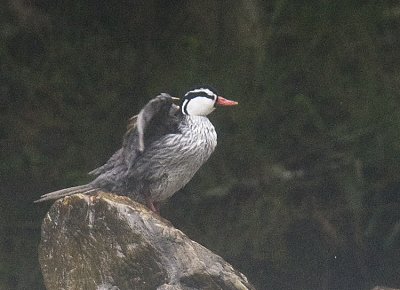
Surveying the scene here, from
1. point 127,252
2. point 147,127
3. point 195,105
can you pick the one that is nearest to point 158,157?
point 147,127

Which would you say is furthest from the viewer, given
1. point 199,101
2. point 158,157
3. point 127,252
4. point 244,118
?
point 244,118

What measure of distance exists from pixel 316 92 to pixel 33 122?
1.39 meters

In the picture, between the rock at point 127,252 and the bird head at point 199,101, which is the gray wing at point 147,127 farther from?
the rock at point 127,252

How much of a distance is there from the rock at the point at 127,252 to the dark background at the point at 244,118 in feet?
3.35

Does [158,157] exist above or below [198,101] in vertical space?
below

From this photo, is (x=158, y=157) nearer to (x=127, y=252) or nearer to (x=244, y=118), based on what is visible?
(x=127, y=252)

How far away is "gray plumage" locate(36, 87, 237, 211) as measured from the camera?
131 inches

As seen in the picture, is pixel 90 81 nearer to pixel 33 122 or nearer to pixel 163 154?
pixel 33 122

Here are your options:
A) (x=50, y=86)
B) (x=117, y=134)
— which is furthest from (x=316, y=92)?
(x=50, y=86)

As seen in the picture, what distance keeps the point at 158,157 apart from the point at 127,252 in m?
0.51

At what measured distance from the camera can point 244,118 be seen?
13.0 ft

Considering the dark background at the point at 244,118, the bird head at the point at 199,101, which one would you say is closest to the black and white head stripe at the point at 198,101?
the bird head at the point at 199,101

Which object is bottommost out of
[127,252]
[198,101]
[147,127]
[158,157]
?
[127,252]

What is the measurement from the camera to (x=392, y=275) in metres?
4.20
